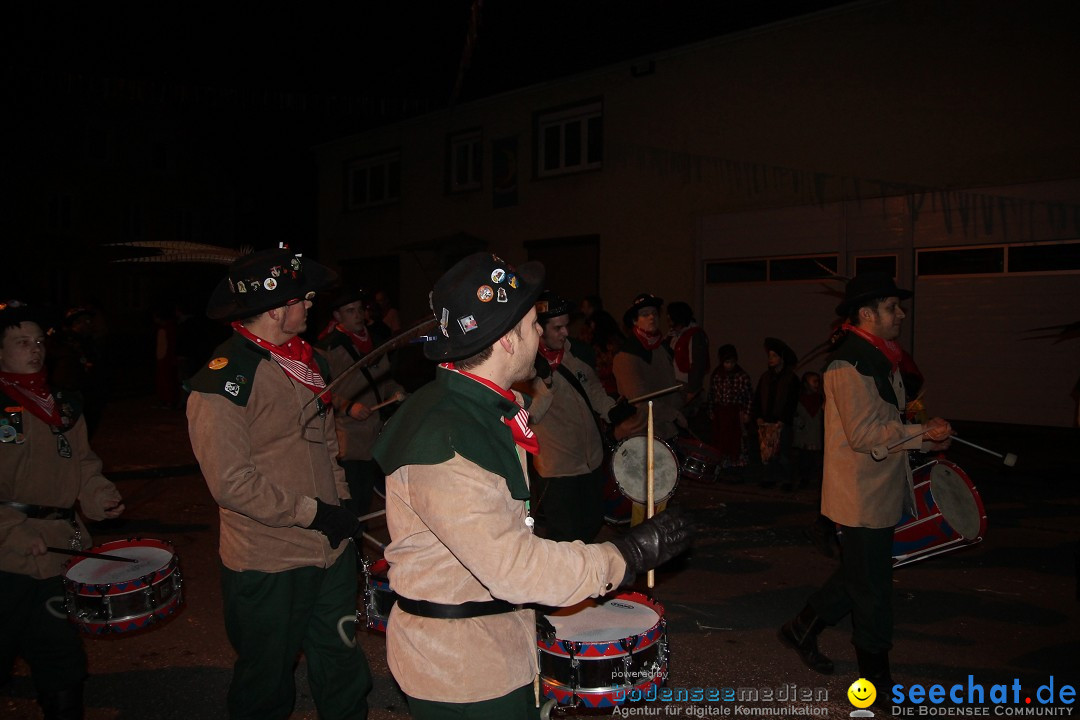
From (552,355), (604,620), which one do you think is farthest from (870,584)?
(552,355)

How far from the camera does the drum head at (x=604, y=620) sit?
2863 mm

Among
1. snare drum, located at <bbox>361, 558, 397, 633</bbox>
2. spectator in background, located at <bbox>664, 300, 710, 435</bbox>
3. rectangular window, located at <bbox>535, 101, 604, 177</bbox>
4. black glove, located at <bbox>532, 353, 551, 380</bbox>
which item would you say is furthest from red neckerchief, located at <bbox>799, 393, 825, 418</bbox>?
rectangular window, located at <bbox>535, 101, 604, 177</bbox>

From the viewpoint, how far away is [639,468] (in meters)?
5.57

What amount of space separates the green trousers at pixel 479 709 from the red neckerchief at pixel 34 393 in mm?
2567

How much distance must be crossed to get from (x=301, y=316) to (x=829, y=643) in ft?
12.6

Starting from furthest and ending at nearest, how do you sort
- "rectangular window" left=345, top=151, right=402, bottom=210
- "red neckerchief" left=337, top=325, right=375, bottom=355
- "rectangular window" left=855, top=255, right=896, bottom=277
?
"rectangular window" left=345, top=151, right=402, bottom=210
"rectangular window" left=855, top=255, right=896, bottom=277
"red neckerchief" left=337, top=325, right=375, bottom=355

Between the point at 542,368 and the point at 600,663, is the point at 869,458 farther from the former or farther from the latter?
the point at 600,663

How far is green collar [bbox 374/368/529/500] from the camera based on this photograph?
6.55 ft

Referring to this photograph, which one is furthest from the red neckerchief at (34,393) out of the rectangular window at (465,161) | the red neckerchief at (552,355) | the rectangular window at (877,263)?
the rectangular window at (465,161)

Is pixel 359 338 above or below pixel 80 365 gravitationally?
above

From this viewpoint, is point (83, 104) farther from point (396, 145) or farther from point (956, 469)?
point (956, 469)

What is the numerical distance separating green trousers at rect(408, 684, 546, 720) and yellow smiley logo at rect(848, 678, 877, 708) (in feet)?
8.47

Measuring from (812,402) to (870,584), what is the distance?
5470mm

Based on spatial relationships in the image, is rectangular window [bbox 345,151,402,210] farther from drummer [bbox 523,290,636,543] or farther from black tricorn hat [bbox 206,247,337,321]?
black tricorn hat [bbox 206,247,337,321]
